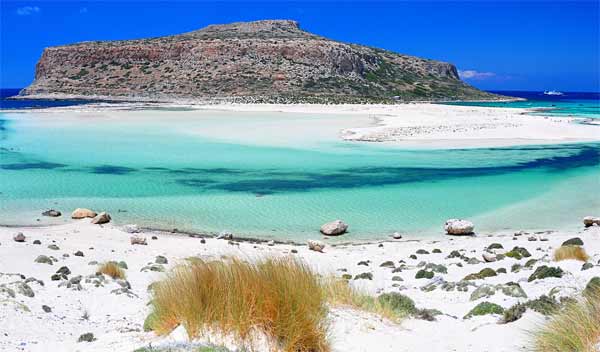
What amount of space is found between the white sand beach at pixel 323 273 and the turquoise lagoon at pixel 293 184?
1.58 metres

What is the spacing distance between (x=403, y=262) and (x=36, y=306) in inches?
253

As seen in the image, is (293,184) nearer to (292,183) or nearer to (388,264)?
(292,183)

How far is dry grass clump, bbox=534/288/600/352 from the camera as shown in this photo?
4.85 m

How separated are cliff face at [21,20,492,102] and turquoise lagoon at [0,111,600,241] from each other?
59.1 m

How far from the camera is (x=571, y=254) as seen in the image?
34.2ft

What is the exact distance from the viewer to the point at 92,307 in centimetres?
787

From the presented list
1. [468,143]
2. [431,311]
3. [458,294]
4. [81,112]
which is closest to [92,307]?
[431,311]

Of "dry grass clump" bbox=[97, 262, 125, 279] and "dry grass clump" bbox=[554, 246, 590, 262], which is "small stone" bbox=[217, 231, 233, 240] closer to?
"dry grass clump" bbox=[97, 262, 125, 279]

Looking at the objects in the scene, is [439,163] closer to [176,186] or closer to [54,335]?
[176,186]

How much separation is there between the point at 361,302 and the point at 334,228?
7137mm

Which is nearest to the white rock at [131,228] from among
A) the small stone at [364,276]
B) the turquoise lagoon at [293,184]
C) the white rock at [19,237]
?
the turquoise lagoon at [293,184]

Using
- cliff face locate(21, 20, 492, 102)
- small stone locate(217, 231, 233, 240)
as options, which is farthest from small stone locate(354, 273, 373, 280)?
cliff face locate(21, 20, 492, 102)

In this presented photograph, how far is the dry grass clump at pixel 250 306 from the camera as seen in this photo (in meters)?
5.33

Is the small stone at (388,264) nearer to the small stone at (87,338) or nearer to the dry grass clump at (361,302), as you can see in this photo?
the dry grass clump at (361,302)
